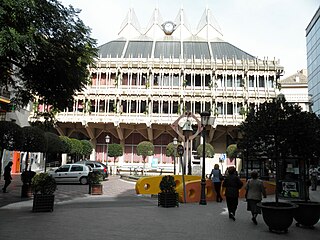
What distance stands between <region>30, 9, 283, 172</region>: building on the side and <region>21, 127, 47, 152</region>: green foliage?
21.8 meters

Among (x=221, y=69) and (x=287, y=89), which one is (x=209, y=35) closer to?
(x=221, y=69)

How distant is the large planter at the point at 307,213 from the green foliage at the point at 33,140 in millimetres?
14356

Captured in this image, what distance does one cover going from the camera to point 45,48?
438 inches

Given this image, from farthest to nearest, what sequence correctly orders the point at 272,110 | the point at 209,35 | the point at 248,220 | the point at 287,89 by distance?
the point at 287,89
the point at 209,35
the point at 272,110
the point at 248,220

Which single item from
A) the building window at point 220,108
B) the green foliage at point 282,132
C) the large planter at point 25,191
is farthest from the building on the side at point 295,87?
the large planter at point 25,191

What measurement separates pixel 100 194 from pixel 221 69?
29653mm

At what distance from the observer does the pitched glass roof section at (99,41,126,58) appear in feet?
150

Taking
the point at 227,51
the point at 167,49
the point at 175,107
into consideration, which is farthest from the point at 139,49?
the point at 227,51

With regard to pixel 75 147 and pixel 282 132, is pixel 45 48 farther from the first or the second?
pixel 75 147

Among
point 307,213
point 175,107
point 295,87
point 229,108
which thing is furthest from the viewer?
point 295,87

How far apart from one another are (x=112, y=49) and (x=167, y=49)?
27.6 ft

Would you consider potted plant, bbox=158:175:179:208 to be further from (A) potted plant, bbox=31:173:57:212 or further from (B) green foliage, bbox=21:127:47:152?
(B) green foliage, bbox=21:127:47:152

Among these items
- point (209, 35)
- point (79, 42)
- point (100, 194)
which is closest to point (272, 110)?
point (79, 42)

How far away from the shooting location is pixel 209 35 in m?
51.8
